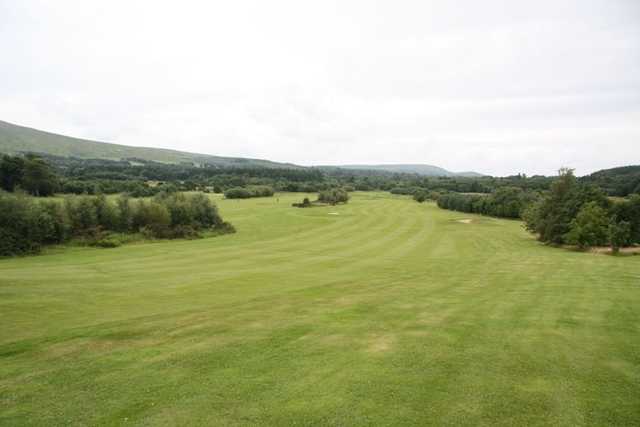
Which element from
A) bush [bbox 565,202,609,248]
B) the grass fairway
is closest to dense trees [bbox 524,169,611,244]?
bush [bbox 565,202,609,248]

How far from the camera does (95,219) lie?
174ft

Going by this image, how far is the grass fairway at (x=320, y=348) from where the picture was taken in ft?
28.6

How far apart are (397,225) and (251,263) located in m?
44.5

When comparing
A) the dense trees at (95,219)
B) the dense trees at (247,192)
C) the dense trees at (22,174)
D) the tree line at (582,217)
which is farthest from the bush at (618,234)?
the dense trees at (247,192)

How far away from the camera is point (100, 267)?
109 ft

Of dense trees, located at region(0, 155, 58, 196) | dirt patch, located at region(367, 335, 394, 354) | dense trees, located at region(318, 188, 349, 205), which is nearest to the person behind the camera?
dirt patch, located at region(367, 335, 394, 354)

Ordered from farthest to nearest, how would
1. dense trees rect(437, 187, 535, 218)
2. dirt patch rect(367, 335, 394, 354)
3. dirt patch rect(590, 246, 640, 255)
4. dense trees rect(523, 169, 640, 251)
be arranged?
dense trees rect(437, 187, 535, 218), dense trees rect(523, 169, 640, 251), dirt patch rect(590, 246, 640, 255), dirt patch rect(367, 335, 394, 354)

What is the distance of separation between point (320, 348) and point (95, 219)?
51297 mm

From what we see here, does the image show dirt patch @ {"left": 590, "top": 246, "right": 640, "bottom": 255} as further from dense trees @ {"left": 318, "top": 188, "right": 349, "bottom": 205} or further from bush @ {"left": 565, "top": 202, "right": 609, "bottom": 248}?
dense trees @ {"left": 318, "top": 188, "right": 349, "bottom": 205}

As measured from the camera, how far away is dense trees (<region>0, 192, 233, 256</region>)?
43.0 m

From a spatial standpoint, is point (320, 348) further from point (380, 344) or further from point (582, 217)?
point (582, 217)

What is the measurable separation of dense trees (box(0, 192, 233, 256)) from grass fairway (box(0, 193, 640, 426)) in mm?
19619

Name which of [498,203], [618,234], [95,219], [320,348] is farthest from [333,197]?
[320,348]

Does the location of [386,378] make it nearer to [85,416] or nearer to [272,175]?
[85,416]
